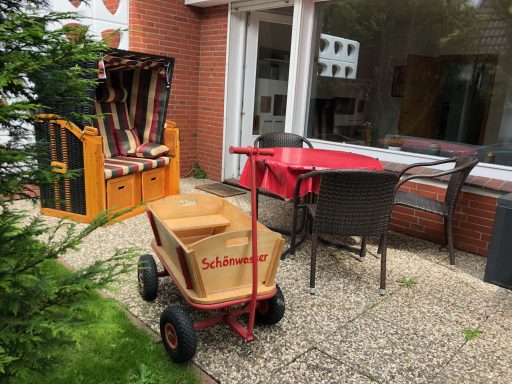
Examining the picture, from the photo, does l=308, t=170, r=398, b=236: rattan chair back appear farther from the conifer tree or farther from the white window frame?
the white window frame

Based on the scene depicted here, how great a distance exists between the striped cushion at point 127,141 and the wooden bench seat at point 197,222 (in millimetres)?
2550

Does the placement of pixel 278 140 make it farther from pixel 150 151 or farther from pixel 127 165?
pixel 127 165

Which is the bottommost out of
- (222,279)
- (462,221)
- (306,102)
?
(462,221)

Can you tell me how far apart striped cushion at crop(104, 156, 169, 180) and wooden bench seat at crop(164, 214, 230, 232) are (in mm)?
1730

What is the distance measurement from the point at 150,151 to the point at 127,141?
417mm

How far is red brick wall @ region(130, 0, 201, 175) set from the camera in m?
5.85

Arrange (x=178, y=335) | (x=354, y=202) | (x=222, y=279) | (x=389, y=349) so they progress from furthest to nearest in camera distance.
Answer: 1. (x=354, y=202)
2. (x=389, y=349)
3. (x=222, y=279)
4. (x=178, y=335)

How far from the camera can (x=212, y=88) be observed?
21.1ft

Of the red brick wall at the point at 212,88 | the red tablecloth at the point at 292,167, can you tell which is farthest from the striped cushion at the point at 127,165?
the red brick wall at the point at 212,88

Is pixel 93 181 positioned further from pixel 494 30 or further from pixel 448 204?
pixel 494 30

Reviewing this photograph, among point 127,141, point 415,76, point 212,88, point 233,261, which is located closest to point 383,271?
point 233,261

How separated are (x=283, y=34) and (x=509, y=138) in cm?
345

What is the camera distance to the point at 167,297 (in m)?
2.92

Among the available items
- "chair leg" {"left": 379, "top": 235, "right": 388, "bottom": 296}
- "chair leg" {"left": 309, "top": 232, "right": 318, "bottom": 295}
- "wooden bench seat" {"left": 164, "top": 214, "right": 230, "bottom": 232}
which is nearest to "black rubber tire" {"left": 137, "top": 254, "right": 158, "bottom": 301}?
"wooden bench seat" {"left": 164, "top": 214, "right": 230, "bottom": 232}
